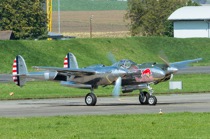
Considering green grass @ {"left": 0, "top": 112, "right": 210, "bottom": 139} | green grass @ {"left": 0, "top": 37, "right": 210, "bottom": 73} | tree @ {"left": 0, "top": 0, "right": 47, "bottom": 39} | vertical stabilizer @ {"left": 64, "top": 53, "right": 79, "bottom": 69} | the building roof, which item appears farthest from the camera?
the building roof

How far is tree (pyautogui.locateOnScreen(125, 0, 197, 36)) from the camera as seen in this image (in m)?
98.8

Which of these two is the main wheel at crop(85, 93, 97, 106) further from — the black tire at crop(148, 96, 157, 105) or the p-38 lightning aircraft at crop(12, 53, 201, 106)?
the black tire at crop(148, 96, 157, 105)

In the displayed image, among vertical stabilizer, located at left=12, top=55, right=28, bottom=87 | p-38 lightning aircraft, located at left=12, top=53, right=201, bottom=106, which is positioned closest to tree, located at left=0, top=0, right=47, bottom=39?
vertical stabilizer, located at left=12, top=55, right=28, bottom=87

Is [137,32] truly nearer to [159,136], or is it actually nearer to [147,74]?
[147,74]

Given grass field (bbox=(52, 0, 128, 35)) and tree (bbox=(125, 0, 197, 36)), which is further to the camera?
grass field (bbox=(52, 0, 128, 35))

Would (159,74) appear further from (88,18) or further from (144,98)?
(88,18)

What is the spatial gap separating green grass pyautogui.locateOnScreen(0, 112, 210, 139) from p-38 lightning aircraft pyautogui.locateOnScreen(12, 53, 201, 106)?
7.08 m

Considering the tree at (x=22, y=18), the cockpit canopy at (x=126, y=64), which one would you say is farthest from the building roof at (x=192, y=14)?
the cockpit canopy at (x=126, y=64)

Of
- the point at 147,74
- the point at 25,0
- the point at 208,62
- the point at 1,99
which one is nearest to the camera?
the point at 147,74

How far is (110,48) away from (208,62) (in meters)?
9.53

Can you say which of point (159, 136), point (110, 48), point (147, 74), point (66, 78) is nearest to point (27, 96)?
point (66, 78)

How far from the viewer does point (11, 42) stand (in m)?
72.6

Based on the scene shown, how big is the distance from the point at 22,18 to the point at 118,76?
52.8 m

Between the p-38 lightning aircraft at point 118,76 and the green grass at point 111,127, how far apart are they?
23.2ft
